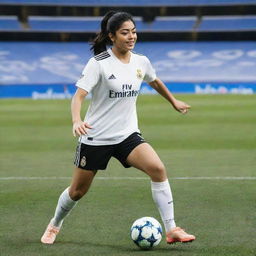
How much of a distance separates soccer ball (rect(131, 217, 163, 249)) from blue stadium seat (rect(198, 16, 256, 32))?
1835 inches

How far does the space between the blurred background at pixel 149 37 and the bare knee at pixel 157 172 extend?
41.5 m

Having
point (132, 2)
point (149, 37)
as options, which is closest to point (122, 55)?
point (149, 37)

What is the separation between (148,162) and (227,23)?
47.8 m

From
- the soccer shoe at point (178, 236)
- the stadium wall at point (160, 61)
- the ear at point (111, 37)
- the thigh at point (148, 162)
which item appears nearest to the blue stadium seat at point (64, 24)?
the stadium wall at point (160, 61)

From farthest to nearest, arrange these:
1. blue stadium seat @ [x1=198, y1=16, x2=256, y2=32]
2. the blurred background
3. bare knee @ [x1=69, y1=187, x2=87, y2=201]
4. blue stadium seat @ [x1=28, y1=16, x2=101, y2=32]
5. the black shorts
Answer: blue stadium seat @ [x1=28, y1=16, x2=101, y2=32] < blue stadium seat @ [x1=198, y1=16, x2=256, y2=32] < the blurred background < bare knee @ [x1=69, y1=187, x2=87, y2=201] < the black shorts

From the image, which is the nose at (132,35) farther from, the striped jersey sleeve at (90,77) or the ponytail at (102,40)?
the striped jersey sleeve at (90,77)

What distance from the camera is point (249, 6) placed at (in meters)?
53.8

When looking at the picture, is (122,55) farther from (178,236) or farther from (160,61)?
(160,61)

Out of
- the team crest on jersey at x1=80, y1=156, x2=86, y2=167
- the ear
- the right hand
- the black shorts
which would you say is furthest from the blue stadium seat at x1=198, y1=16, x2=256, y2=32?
the right hand

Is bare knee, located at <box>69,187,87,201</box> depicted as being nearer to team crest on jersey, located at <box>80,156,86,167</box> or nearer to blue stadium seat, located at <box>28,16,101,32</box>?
team crest on jersey, located at <box>80,156,86,167</box>

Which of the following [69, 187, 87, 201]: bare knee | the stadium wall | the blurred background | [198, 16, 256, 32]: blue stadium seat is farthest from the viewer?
[198, 16, 256, 32]: blue stadium seat

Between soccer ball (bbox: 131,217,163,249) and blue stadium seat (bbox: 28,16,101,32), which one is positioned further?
blue stadium seat (bbox: 28,16,101,32)

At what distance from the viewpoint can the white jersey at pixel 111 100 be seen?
623 centimetres

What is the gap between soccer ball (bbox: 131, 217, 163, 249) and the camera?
611 centimetres
